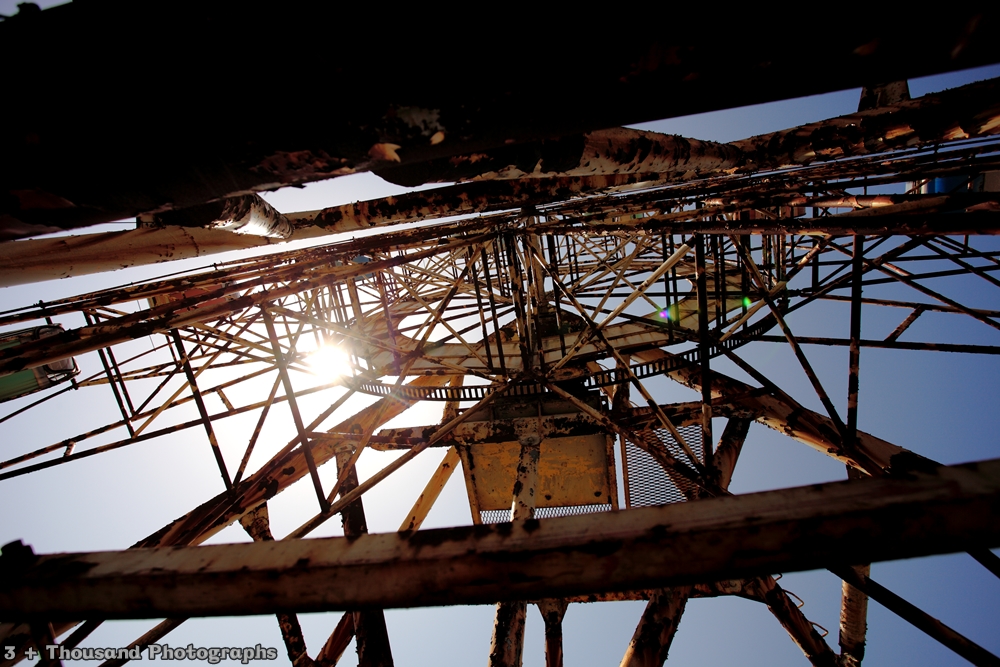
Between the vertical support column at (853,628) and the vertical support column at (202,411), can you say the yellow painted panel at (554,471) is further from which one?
the vertical support column at (202,411)

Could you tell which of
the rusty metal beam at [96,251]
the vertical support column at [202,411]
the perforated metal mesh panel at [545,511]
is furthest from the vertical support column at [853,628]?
the rusty metal beam at [96,251]

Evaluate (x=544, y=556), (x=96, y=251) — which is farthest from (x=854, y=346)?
(x=96, y=251)

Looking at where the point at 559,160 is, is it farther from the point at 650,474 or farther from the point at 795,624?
the point at 650,474

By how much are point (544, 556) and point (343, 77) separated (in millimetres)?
1768

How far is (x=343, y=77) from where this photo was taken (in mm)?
1170

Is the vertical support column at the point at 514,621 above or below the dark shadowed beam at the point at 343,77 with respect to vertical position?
below

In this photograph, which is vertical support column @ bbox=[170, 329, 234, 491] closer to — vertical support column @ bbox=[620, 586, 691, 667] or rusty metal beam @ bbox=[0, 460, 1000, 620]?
rusty metal beam @ bbox=[0, 460, 1000, 620]

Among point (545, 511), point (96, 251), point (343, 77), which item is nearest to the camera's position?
point (343, 77)

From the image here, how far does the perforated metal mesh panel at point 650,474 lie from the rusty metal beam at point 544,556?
7.29 metres

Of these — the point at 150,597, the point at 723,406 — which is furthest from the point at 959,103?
the point at 150,597

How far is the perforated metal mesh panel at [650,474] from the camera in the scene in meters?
8.33

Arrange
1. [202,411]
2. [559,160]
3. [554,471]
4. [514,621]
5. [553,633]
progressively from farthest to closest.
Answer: [554,471] → [553,633] → [514,621] → [202,411] → [559,160]

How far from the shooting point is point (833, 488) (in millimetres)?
1471

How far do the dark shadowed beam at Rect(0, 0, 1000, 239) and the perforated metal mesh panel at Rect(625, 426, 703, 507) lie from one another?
8040 millimetres
